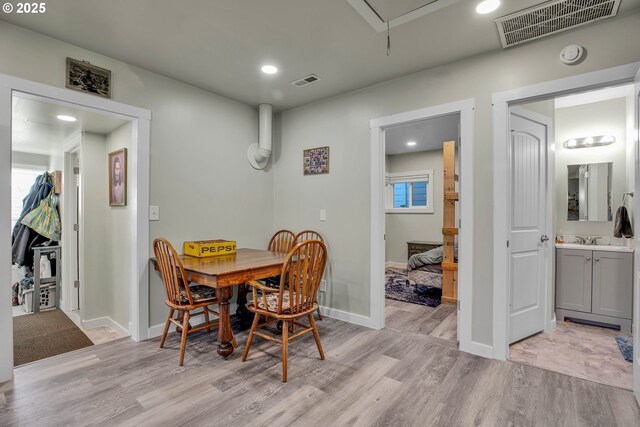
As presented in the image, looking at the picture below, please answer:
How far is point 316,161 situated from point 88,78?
83.2 inches

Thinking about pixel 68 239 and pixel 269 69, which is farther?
pixel 68 239

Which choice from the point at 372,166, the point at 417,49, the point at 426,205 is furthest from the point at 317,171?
the point at 426,205

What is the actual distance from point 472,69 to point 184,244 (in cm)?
295

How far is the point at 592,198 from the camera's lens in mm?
3529

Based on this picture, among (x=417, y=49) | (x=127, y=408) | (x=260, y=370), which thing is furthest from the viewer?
(x=417, y=49)

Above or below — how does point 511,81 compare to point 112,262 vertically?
above

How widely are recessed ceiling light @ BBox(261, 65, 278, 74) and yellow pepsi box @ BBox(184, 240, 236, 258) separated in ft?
5.31

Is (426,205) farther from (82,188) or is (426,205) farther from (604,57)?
(82,188)

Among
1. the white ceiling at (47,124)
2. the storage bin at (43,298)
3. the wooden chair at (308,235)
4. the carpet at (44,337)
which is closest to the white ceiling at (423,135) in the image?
the wooden chair at (308,235)

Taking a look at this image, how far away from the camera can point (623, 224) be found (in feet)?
10.3

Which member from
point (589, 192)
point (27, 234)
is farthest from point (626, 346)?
point (27, 234)

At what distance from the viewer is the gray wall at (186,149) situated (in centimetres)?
225

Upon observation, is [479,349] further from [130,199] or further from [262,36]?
[130,199]

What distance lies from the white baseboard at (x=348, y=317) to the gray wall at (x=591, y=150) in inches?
102
